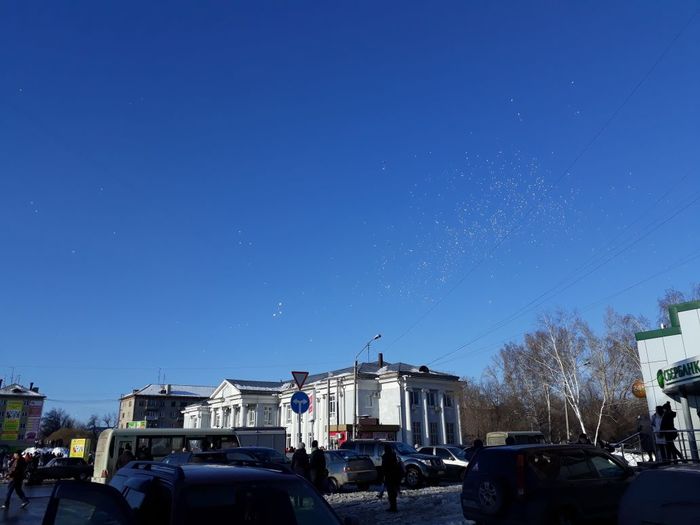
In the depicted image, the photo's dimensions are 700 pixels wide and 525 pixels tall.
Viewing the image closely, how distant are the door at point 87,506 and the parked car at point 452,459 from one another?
2214 cm

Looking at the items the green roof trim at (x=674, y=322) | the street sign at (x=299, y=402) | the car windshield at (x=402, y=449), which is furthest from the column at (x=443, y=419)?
the street sign at (x=299, y=402)

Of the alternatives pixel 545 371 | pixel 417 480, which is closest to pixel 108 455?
pixel 417 480

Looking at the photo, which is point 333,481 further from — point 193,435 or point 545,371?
point 545,371

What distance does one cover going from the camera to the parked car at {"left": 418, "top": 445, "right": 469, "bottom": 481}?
996 inches

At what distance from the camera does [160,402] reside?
13325cm

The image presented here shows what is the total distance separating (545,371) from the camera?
53219mm

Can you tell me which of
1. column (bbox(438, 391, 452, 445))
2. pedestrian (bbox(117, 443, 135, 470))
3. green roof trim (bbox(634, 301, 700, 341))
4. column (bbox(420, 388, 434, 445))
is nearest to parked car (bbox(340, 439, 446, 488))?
pedestrian (bbox(117, 443, 135, 470))

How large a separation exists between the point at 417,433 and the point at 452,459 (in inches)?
1398

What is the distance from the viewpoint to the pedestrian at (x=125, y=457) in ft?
65.6

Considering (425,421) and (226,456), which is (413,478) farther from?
(425,421)

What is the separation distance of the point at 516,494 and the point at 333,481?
13489 millimetres

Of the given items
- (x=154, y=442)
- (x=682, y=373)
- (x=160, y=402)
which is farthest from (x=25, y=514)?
(x=160, y=402)

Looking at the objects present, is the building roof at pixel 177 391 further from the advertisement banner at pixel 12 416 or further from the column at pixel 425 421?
the column at pixel 425 421

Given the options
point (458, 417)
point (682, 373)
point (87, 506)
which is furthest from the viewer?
point (458, 417)
